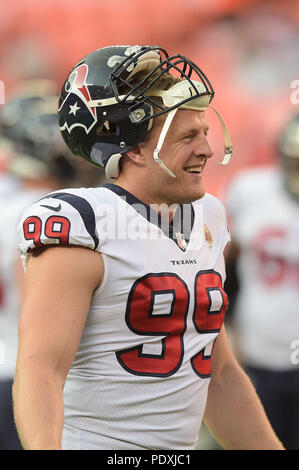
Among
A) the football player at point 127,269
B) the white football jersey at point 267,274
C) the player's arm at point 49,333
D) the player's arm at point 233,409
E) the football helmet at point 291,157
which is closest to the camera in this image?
the player's arm at point 49,333

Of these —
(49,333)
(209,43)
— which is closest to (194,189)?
(49,333)

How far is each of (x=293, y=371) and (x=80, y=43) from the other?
5149 mm

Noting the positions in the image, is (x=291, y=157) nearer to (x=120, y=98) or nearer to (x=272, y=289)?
(x=272, y=289)

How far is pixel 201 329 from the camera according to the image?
2.48 m

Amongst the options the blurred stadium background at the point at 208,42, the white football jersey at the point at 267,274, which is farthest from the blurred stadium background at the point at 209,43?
the white football jersey at the point at 267,274

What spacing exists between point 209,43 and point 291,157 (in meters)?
3.43

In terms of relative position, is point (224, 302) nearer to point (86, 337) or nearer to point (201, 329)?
point (201, 329)

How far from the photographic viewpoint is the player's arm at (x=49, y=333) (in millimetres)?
2043

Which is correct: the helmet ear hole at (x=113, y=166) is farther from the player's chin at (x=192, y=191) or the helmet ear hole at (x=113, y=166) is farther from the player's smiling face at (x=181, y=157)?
the player's chin at (x=192, y=191)

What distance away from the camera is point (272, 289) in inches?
207

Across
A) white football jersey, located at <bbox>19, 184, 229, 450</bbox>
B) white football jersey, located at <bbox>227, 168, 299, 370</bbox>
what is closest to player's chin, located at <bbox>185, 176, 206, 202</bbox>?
white football jersey, located at <bbox>19, 184, 229, 450</bbox>

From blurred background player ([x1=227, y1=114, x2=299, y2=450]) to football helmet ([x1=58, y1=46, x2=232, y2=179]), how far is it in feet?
9.41

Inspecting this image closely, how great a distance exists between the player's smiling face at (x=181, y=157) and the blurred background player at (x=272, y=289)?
2838mm

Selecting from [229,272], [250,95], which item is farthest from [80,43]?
[229,272]
